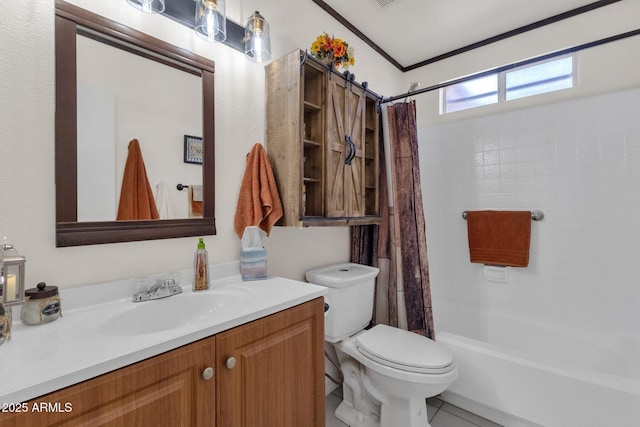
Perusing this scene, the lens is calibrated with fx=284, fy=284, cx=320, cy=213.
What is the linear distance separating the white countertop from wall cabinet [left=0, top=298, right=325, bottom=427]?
0.08 feet

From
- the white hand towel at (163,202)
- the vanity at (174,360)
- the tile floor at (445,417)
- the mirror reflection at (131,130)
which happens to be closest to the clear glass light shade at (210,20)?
the mirror reflection at (131,130)

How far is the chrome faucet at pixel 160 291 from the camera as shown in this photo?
1.01m

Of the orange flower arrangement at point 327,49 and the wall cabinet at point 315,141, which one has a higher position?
the orange flower arrangement at point 327,49

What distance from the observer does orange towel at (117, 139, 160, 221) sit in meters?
1.06

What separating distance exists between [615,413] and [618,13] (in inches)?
93.5

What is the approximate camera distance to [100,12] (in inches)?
39.3

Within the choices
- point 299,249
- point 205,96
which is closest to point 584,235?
point 299,249

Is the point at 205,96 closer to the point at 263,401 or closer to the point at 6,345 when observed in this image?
the point at 6,345

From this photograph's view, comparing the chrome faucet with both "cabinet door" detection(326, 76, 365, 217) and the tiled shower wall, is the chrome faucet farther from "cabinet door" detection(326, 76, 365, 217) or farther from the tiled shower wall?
the tiled shower wall

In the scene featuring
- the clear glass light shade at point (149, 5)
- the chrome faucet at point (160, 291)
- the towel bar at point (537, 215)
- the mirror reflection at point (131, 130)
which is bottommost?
the chrome faucet at point (160, 291)

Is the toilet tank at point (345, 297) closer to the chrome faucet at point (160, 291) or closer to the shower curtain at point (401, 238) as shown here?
the shower curtain at point (401, 238)

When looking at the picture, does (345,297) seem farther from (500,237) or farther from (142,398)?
(500,237)

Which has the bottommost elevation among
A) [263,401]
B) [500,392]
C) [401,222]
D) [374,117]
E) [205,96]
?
[500,392]

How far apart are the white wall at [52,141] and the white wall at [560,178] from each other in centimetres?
151
